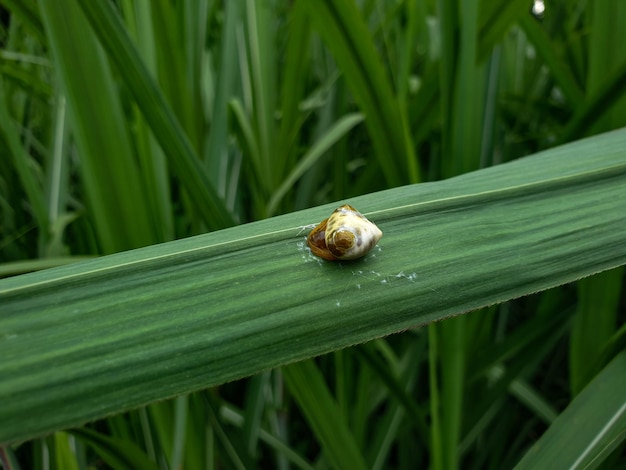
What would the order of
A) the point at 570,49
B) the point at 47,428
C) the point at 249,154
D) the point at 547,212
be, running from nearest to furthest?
1. the point at 47,428
2. the point at 547,212
3. the point at 249,154
4. the point at 570,49

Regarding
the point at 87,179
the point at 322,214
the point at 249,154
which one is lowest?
the point at 322,214

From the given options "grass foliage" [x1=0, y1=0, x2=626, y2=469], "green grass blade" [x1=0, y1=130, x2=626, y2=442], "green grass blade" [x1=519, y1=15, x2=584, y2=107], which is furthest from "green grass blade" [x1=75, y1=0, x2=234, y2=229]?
"green grass blade" [x1=519, y1=15, x2=584, y2=107]

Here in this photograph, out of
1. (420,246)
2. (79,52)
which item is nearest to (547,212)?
(420,246)

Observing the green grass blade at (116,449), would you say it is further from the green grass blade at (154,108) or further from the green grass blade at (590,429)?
the green grass blade at (590,429)

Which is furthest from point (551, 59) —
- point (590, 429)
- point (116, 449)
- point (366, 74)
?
point (116, 449)

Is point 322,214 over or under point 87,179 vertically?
under

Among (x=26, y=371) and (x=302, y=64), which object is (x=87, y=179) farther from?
(x=302, y=64)

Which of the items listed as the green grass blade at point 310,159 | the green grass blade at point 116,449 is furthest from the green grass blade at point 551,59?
the green grass blade at point 116,449

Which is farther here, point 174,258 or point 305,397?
point 305,397
